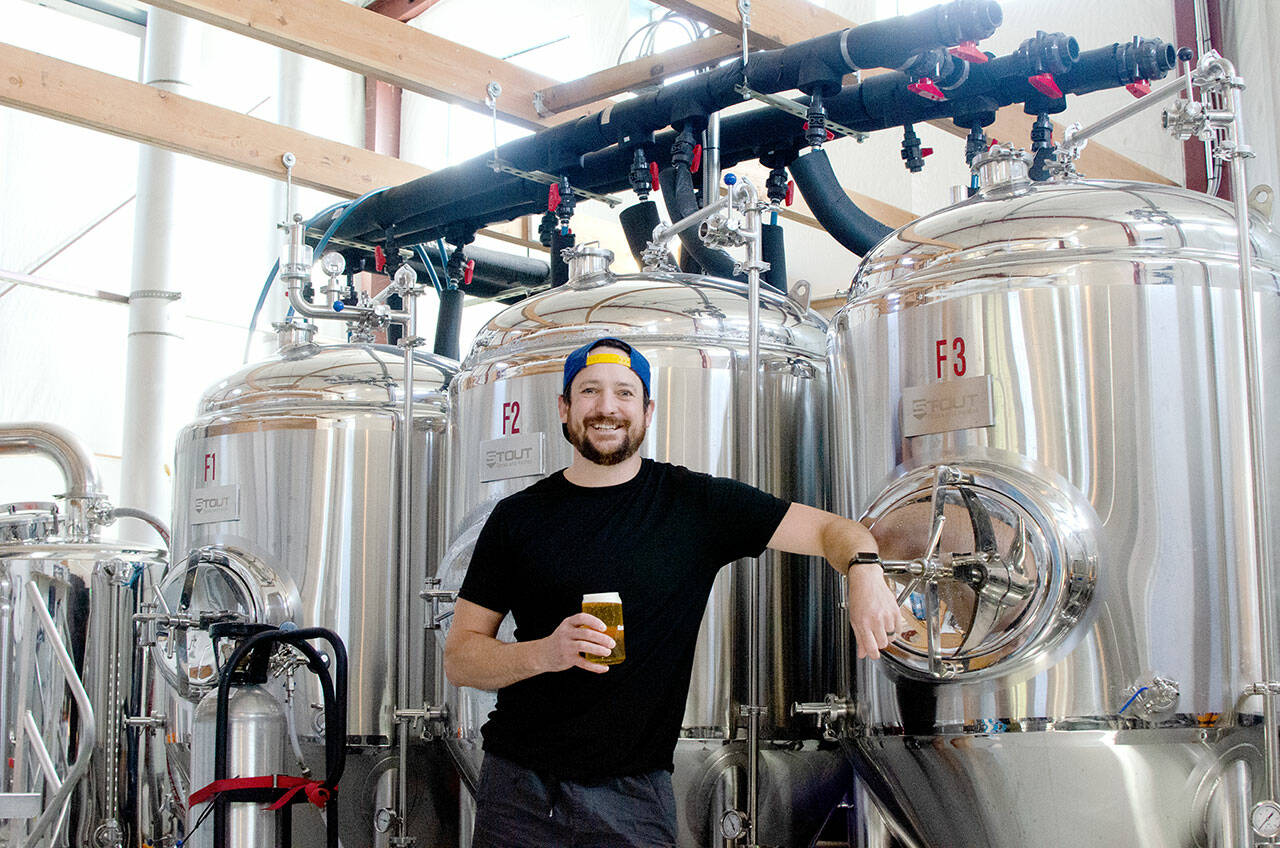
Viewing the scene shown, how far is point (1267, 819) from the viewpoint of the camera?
7.62 feet

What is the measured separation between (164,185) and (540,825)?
6550 millimetres

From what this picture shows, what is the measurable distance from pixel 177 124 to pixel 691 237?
7.03 feet

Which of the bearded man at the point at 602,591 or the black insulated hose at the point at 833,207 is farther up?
the black insulated hose at the point at 833,207

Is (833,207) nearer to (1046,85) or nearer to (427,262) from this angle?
(1046,85)

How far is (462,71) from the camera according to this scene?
16.6 feet

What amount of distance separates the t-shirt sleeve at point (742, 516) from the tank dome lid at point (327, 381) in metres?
A: 1.65

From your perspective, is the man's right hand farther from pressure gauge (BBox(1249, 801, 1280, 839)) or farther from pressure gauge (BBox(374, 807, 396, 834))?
pressure gauge (BBox(374, 807, 396, 834))

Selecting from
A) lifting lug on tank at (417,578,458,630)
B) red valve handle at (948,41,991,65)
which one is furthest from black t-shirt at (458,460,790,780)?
red valve handle at (948,41,991,65)

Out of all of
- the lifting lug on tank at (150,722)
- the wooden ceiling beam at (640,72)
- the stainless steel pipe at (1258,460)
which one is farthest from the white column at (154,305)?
the stainless steel pipe at (1258,460)

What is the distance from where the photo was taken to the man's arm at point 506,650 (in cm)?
229

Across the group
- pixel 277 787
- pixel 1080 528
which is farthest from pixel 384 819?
pixel 1080 528

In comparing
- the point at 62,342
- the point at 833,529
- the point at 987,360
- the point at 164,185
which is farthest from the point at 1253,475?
the point at 62,342

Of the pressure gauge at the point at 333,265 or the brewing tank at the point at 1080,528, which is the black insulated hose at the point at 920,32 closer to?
the brewing tank at the point at 1080,528

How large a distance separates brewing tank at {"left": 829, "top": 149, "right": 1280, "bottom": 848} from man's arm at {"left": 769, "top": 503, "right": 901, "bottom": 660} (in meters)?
0.13
